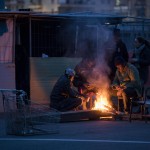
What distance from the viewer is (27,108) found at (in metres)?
11.8

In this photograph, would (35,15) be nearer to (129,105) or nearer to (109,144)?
(129,105)

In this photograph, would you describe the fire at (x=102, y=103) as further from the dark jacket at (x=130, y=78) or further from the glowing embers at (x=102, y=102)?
the dark jacket at (x=130, y=78)

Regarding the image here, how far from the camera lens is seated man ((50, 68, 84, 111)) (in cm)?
1495

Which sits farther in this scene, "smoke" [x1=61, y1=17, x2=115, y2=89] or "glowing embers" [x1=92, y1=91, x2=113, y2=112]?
"smoke" [x1=61, y1=17, x2=115, y2=89]

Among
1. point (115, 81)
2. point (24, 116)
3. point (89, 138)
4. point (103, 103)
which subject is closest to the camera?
point (89, 138)

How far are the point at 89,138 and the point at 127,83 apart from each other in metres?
3.75

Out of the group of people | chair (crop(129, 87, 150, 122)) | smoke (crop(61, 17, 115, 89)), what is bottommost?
chair (crop(129, 87, 150, 122))

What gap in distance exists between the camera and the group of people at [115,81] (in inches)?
582

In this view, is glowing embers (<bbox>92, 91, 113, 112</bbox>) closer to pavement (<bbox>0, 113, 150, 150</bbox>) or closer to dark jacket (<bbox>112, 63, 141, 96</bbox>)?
dark jacket (<bbox>112, 63, 141, 96</bbox>)

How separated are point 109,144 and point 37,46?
267 inches

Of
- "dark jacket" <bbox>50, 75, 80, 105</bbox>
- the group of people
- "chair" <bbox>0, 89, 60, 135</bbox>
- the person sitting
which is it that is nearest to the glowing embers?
the group of people

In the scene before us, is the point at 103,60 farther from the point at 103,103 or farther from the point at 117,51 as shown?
the point at 103,103

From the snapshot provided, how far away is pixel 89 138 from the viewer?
11.5 m

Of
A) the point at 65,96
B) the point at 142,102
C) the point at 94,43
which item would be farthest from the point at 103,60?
the point at 142,102
